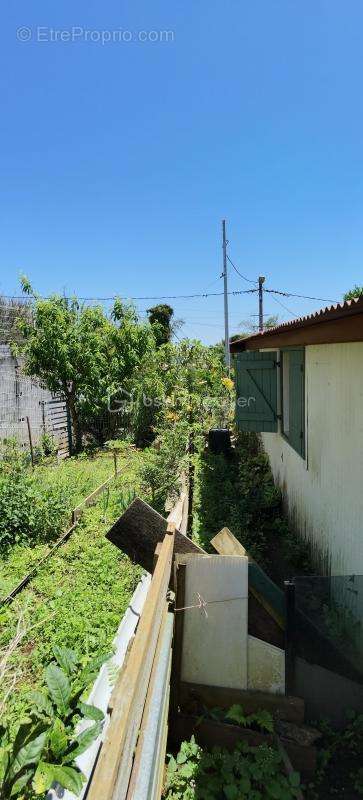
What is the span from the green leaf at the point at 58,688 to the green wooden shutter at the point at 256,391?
17.9ft

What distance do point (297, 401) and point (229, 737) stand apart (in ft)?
11.5

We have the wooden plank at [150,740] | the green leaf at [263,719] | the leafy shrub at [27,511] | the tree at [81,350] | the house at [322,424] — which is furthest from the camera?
the tree at [81,350]

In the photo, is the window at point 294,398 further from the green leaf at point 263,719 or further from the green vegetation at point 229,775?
the green vegetation at point 229,775

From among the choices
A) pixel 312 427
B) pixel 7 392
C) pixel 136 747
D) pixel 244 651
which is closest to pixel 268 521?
pixel 312 427

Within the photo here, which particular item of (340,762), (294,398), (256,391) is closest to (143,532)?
(340,762)

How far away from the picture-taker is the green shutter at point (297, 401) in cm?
501

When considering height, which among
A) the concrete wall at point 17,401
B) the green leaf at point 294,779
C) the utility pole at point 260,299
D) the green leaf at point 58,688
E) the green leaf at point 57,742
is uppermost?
the utility pole at point 260,299

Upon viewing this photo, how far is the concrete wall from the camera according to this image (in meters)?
10.7

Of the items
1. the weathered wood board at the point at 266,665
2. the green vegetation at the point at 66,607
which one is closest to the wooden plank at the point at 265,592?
the weathered wood board at the point at 266,665

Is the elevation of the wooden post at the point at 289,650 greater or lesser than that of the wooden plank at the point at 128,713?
lesser

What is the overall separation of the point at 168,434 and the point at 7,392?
550 cm

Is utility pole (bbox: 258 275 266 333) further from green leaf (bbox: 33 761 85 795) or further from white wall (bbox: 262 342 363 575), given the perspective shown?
green leaf (bbox: 33 761 85 795)

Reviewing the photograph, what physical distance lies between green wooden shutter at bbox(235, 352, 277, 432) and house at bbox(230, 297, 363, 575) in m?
0.02

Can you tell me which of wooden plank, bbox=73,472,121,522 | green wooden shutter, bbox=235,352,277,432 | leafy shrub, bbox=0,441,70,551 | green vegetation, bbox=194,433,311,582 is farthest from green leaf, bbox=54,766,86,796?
green wooden shutter, bbox=235,352,277,432
